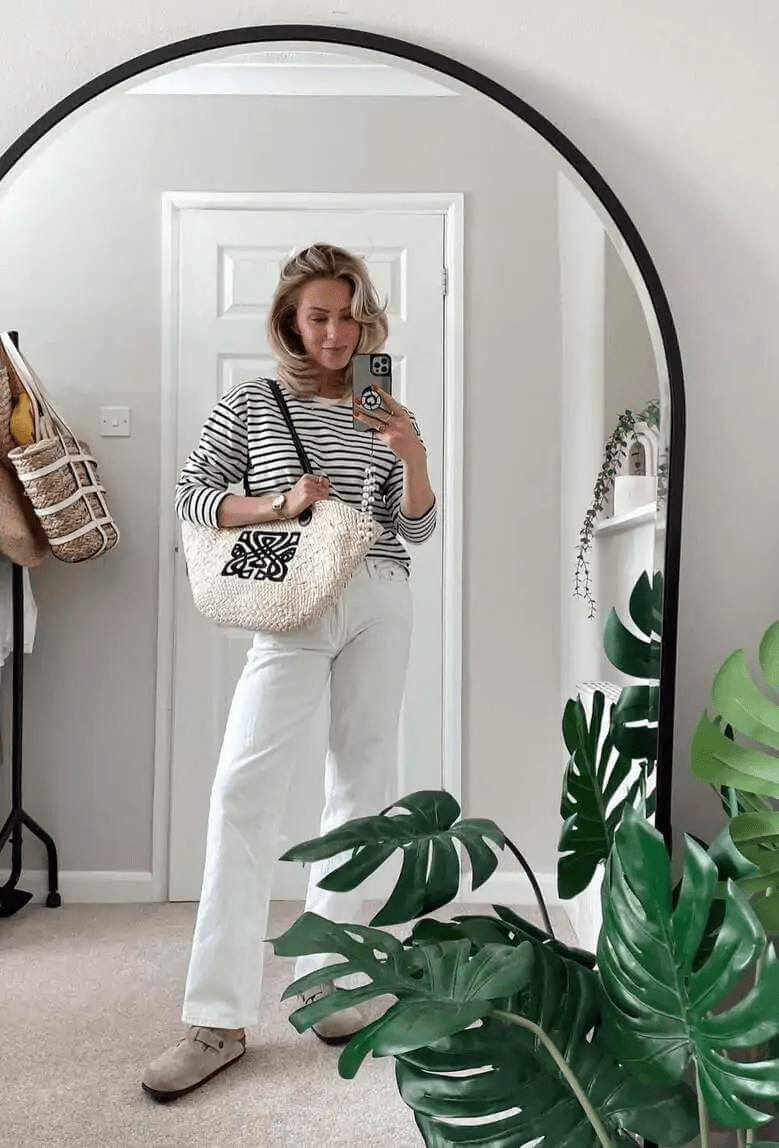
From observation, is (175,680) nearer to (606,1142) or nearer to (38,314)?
(38,314)

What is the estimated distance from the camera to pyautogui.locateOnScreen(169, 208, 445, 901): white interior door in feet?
4.09

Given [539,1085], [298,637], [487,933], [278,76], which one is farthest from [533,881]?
[278,76]

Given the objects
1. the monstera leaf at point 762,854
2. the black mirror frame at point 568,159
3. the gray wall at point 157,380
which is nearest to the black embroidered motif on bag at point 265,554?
the gray wall at point 157,380

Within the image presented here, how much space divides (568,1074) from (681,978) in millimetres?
149

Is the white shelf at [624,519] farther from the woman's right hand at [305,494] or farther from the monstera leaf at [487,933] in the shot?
the monstera leaf at [487,933]

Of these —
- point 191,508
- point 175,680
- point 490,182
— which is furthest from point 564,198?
→ point 175,680

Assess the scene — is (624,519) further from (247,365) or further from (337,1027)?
(337,1027)

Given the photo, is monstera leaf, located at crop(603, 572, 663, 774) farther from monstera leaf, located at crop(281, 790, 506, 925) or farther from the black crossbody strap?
the black crossbody strap

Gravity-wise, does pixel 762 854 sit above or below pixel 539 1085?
above

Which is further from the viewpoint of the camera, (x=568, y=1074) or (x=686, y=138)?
(x=686, y=138)

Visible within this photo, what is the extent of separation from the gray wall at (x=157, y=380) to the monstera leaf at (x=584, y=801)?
2 centimetres

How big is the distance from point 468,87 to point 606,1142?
1155 mm

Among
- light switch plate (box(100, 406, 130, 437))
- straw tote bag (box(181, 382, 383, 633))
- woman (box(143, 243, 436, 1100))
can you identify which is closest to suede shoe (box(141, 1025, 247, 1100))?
woman (box(143, 243, 436, 1100))

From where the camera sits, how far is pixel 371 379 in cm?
125
